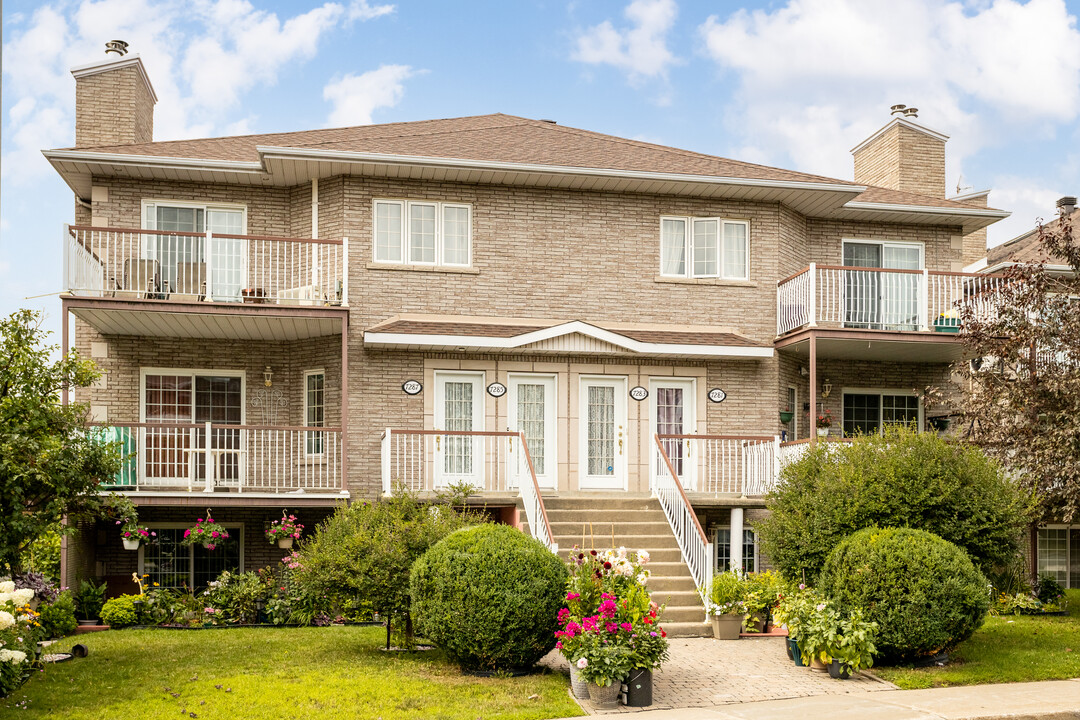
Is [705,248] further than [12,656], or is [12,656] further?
[705,248]

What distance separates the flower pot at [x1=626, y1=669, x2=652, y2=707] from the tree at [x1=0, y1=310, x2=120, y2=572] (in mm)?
5974

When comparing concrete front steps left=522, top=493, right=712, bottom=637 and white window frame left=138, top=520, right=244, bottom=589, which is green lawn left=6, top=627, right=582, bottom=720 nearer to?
concrete front steps left=522, top=493, right=712, bottom=637

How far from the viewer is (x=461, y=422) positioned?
54.7 ft

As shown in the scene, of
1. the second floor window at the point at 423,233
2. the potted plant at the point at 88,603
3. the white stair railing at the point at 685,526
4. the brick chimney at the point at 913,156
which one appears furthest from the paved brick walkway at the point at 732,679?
the brick chimney at the point at 913,156

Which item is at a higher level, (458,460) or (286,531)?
(458,460)

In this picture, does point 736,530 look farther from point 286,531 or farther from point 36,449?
point 36,449

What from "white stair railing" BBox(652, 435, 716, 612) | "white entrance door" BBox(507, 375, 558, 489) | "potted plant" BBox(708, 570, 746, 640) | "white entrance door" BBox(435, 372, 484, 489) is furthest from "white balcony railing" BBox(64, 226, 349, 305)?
"potted plant" BBox(708, 570, 746, 640)

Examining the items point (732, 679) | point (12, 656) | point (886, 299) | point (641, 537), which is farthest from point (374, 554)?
point (886, 299)

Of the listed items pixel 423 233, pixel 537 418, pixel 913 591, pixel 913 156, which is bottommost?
pixel 913 591

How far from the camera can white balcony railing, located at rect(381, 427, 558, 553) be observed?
15.3 m

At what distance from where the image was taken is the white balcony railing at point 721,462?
16.0 meters

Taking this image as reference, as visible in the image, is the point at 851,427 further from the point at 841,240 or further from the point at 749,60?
the point at 749,60

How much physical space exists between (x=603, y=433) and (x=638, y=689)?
26.2ft

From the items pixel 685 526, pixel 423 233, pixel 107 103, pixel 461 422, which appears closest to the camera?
pixel 685 526
